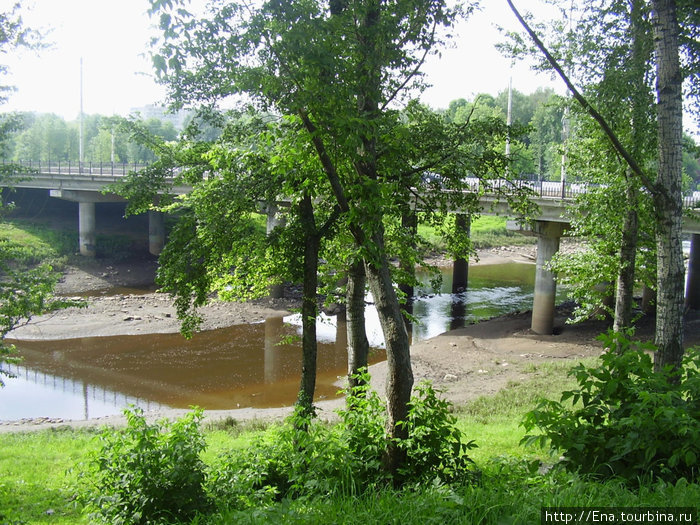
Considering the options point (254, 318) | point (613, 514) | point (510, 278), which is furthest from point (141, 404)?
point (510, 278)

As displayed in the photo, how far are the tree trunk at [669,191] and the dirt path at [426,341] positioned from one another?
383 inches

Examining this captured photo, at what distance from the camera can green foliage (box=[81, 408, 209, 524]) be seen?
5480 millimetres

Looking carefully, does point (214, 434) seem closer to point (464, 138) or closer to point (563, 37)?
point (464, 138)

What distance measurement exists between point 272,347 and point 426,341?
637 centimetres

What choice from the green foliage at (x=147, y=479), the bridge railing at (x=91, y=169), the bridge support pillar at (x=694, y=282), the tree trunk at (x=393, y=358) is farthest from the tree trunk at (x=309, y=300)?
the bridge railing at (x=91, y=169)

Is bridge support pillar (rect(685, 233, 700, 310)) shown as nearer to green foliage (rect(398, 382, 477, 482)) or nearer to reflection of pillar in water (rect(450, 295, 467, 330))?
reflection of pillar in water (rect(450, 295, 467, 330))

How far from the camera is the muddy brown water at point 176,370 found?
757 inches

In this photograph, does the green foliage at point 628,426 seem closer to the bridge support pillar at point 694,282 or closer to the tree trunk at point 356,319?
the tree trunk at point 356,319

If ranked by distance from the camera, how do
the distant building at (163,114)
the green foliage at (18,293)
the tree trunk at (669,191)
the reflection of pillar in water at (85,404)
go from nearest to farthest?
the tree trunk at (669,191) → the distant building at (163,114) → the green foliage at (18,293) → the reflection of pillar in water at (85,404)

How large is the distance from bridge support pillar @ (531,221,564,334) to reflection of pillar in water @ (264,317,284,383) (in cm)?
1098

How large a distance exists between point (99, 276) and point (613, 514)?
134ft

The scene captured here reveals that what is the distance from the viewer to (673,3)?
6.97 m

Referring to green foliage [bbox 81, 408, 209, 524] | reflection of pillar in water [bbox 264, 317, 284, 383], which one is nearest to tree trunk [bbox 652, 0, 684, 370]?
green foliage [bbox 81, 408, 209, 524]

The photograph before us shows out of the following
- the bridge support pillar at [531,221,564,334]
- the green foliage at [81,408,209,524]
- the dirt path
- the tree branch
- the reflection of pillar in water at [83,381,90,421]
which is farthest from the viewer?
the bridge support pillar at [531,221,564,334]
